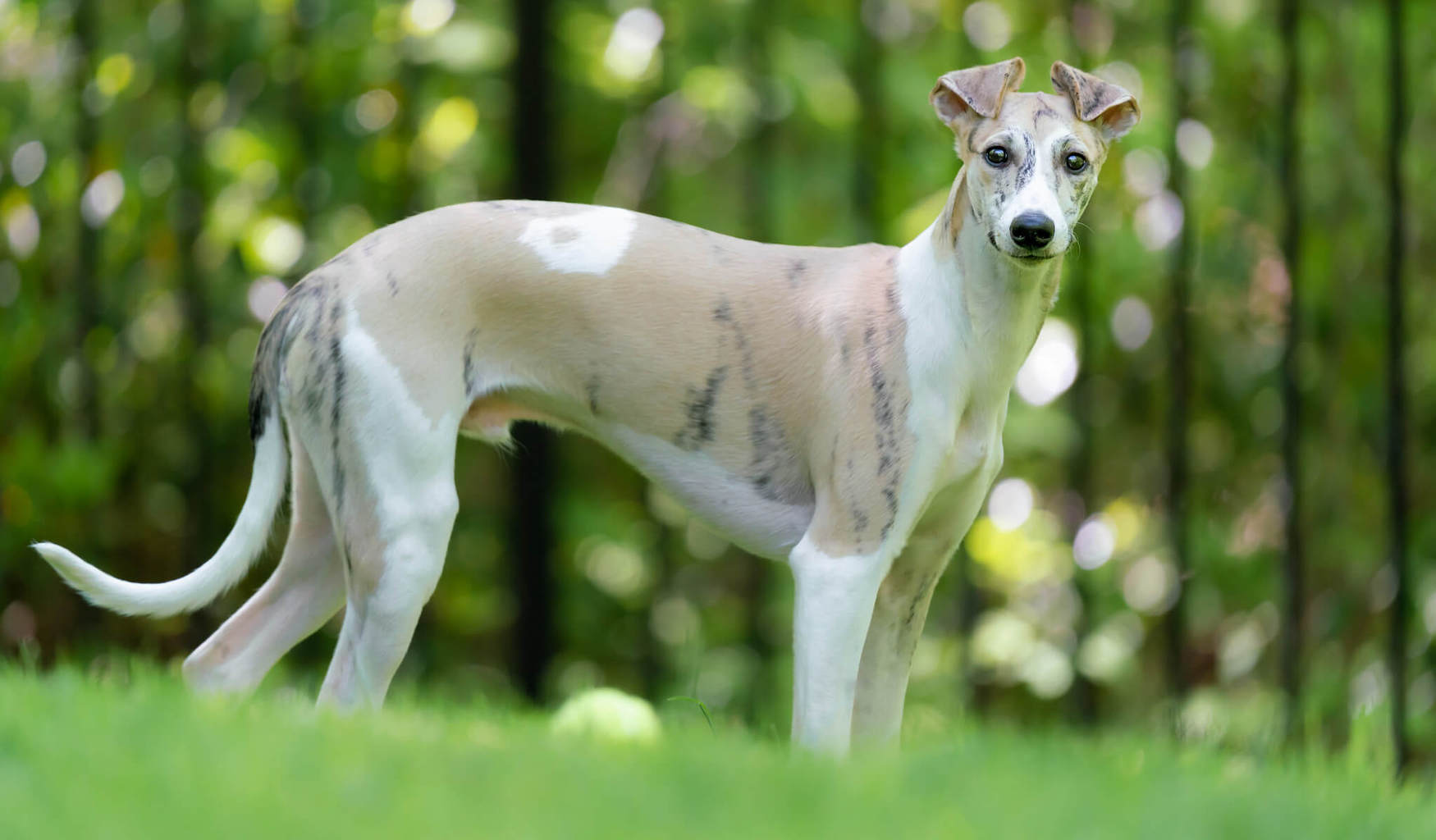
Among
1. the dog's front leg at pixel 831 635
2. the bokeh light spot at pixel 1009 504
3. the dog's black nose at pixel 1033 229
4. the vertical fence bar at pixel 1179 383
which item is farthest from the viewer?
the bokeh light spot at pixel 1009 504

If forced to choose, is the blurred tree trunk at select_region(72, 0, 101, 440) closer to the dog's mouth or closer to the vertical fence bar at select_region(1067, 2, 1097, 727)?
the vertical fence bar at select_region(1067, 2, 1097, 727)

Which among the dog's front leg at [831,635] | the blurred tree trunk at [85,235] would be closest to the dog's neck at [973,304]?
the dog's front leg at [831,635]

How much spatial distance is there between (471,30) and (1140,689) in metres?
3.15

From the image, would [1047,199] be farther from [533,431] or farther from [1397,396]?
[533,431]

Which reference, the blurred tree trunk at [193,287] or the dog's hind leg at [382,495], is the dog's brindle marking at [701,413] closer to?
the dog's hind leg at [382,495]

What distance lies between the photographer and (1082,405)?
4.36m

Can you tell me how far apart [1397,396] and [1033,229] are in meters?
2.04

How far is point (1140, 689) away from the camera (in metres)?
5.04

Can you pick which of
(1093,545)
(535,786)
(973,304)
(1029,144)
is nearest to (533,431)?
(1093,545)

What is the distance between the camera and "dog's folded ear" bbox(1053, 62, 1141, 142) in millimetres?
2771

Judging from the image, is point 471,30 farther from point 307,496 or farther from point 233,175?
point 307,496

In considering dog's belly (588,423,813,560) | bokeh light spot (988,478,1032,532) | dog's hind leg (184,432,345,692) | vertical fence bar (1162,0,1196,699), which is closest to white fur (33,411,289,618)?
dog's hind leg (184,432,345,692)

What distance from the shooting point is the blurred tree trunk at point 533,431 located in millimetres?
4414

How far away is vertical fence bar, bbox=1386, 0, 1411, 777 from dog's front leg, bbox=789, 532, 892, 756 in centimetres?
205
